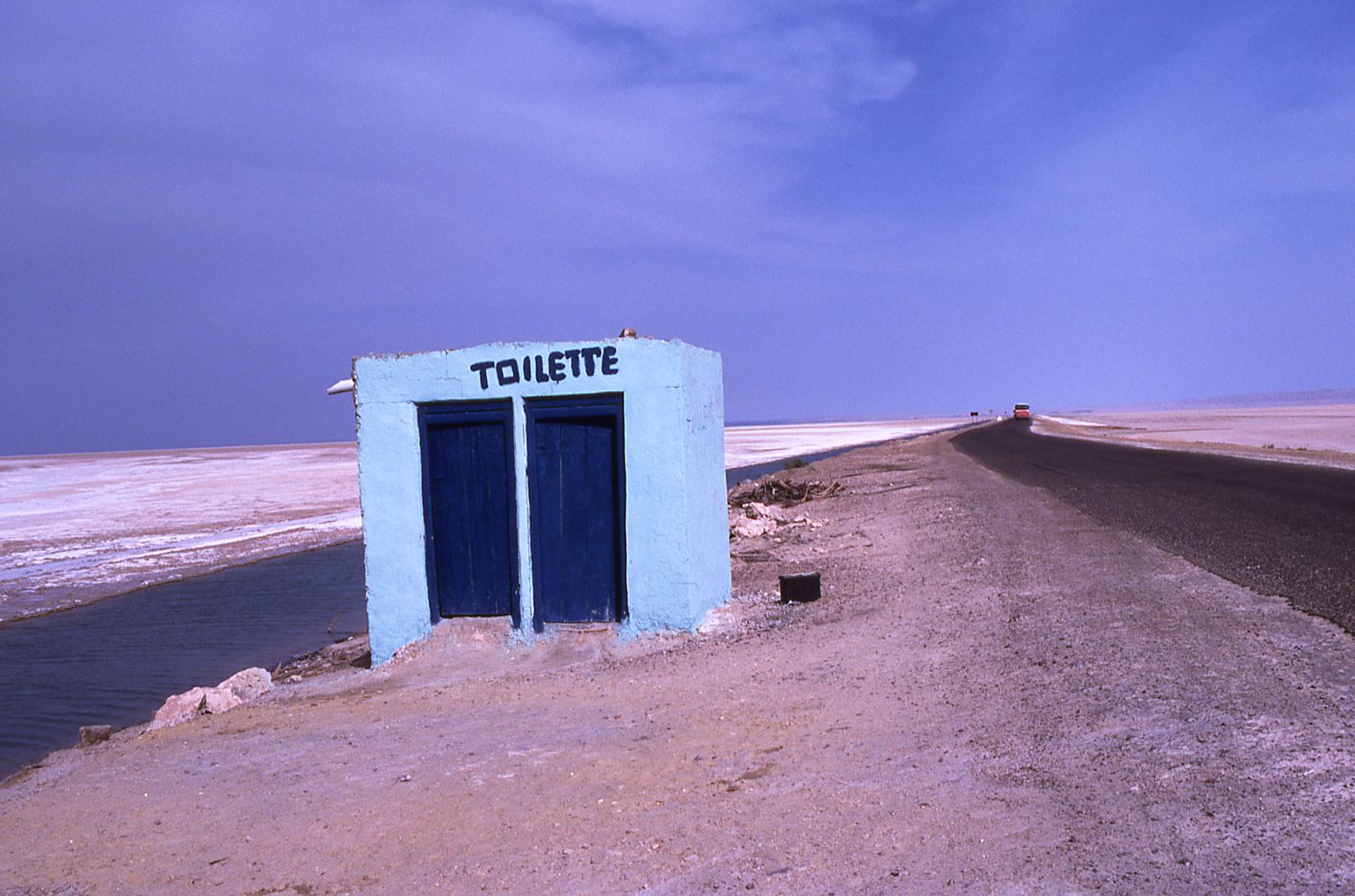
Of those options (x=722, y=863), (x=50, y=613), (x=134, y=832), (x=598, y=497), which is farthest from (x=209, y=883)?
(x=50, y=613)

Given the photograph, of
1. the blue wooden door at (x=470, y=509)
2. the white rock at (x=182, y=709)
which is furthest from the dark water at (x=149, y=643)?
the blue wooden door at (x=470, y=509)

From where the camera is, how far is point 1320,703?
5.90 meters

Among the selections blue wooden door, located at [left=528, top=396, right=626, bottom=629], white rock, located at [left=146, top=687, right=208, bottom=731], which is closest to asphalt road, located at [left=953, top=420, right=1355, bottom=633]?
blue wooden door, located at [left=528, top=396, right=626, bottom=629]

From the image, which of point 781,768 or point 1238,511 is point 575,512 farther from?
point 1238,511

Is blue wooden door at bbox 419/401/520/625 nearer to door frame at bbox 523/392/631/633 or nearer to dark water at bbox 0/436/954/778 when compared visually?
door frame at bbox 523/392/631/633

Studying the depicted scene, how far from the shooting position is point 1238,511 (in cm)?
1589

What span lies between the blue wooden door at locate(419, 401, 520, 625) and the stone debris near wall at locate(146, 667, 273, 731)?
5.93 ft

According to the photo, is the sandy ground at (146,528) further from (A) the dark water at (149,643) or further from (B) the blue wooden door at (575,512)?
(B) the blue wooden door at (575,512)

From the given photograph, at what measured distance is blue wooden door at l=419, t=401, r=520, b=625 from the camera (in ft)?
32.9

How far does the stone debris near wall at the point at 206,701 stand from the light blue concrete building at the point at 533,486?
121 cm

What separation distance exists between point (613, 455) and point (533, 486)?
83cm

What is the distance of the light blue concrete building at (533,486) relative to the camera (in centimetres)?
978

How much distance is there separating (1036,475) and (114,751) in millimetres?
23569

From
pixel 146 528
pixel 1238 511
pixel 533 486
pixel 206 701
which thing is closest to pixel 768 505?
pixel 1238 511
